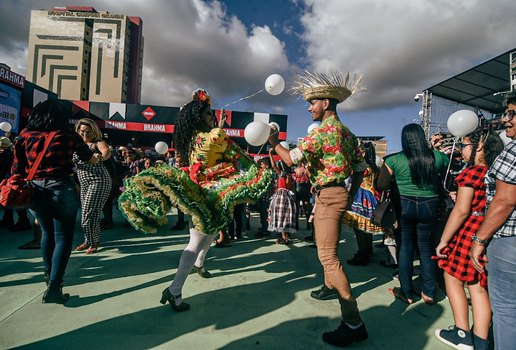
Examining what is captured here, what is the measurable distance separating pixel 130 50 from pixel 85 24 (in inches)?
255

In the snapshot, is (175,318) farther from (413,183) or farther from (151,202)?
(413,183)

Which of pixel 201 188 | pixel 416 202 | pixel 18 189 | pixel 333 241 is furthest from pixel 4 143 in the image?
pixel 416 202

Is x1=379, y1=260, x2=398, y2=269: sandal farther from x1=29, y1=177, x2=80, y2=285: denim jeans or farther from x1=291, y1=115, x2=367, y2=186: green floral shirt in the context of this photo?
x1=29, y1=177, x2=80, y2=285: denim jeans

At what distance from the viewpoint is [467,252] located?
1891mm

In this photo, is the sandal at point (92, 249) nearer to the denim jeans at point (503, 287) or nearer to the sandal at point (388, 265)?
the sandal at point (388, 265)

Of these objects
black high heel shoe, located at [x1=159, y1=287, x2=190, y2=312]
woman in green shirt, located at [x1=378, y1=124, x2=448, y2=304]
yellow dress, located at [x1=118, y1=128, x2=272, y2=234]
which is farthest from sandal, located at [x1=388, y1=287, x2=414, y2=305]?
black high heel shoe, located at [x1=159, y1=287, x2=190, y2=312]

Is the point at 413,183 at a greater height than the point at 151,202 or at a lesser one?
greater

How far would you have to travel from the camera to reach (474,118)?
3.18 metres

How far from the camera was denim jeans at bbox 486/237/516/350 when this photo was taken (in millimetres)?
1315

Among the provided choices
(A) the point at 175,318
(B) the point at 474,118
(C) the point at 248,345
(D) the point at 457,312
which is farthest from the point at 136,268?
(B) the point at 474,118

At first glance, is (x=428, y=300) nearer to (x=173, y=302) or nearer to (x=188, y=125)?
(x=173, y=302)

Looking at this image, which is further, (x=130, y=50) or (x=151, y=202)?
(x=130, y=50)

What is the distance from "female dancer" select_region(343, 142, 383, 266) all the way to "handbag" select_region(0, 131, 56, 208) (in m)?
3.48

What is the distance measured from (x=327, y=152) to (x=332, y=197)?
345 mm
